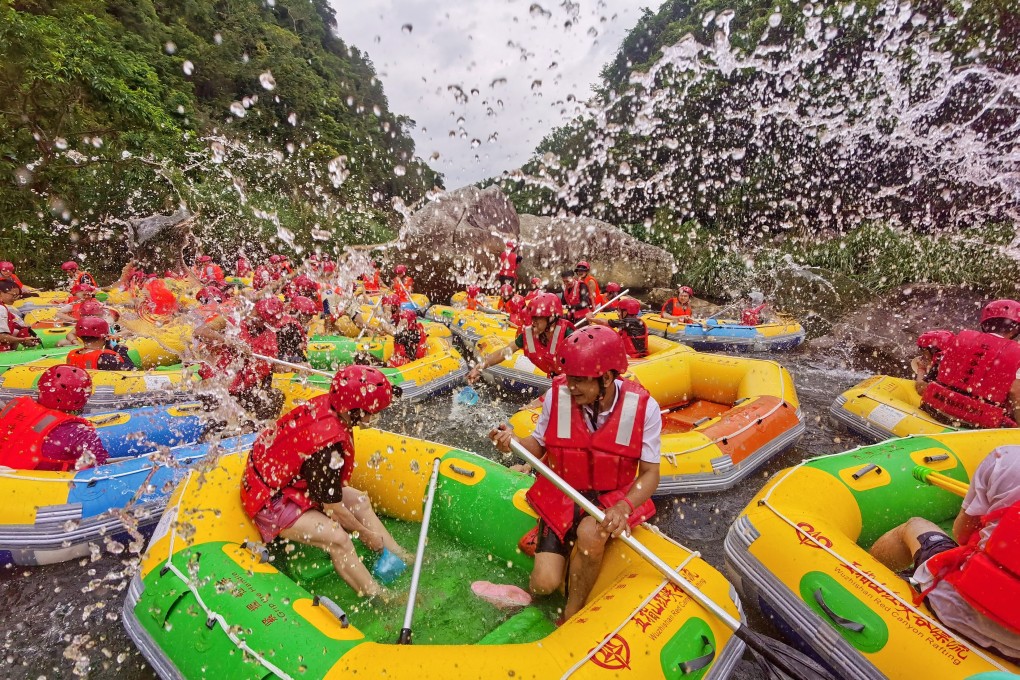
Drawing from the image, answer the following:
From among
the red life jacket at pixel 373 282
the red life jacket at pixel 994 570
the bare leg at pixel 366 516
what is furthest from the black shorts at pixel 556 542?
the red life jacket at pixel 373 282

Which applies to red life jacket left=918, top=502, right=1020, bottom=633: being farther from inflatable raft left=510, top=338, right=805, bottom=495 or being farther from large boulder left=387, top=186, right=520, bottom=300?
large boulder left=387, top=186, right=520, bottom=300

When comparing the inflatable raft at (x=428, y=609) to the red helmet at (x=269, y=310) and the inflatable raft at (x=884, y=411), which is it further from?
the inflatable raft at (x=884, y=411)

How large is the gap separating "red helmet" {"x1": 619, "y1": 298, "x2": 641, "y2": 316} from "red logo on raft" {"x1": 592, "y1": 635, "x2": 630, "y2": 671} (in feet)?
18.9

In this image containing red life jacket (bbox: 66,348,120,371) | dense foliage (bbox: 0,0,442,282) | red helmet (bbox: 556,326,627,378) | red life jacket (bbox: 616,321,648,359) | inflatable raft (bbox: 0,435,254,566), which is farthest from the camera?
dense foliage (bbox: 0,0,442,282)

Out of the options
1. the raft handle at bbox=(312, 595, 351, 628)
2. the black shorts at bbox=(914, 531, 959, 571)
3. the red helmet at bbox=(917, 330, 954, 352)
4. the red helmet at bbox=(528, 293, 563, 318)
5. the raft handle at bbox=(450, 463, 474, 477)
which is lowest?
the black shorts at bbox=(914, 531, 959, 571)

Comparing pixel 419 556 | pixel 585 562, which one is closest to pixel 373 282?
pixel 419 556

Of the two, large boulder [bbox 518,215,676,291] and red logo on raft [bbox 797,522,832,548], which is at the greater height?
large boulder [bbox 518,215,676,291]

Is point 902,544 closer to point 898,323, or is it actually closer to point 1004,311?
point 1004,311

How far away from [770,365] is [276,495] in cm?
575

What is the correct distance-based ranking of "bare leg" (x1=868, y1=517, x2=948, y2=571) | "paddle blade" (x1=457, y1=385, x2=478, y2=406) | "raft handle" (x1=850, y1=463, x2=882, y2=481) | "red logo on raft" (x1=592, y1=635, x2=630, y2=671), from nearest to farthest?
"red logo on raft" (x1=592, y1=635, x2=630, y2=671)
"bare leg" (x1=868, y1=517, x2=948, y2=571)
"raft handle" (x1=850, y1=463, x2=882, y2=481)
"paddle blade" (x1=457, y1=385, x2=478, y2=406)

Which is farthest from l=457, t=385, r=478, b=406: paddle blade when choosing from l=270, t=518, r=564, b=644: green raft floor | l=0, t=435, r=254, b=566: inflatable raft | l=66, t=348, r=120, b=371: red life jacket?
l=66, t=348, r=120, b=371: red life jacket

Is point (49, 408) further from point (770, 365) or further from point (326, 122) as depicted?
point (326, 122)

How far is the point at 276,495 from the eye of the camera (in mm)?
3379

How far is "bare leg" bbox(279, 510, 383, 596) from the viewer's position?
331 centimetres
